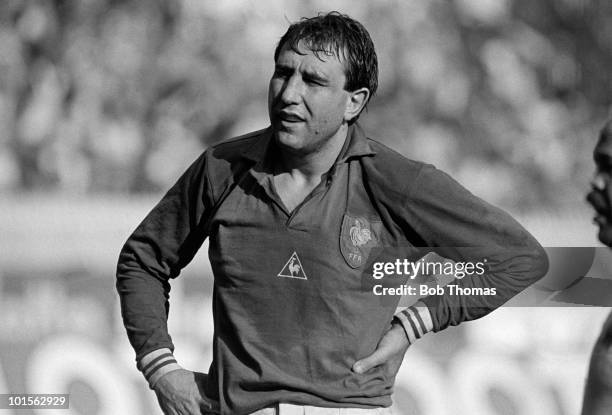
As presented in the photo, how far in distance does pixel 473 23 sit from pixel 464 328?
0.79m

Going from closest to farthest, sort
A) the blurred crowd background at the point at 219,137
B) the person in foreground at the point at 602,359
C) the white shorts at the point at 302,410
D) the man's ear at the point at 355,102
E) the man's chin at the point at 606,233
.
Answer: the person in foreground at the point at 602,359 → the man's chin at the point at 606,233 → the white shorts at the point at 302,410 → the man's ear at the point at 355,102 → the blurred crowd background at the point at 219,137

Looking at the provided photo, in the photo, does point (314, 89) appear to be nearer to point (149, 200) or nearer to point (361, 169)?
point (361, 169)

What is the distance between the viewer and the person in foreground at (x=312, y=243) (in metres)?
1.51

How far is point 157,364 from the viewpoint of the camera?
1654mm

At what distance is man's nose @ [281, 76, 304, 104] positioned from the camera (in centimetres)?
153

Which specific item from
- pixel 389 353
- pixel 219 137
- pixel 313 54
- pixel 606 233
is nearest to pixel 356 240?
pixel 389 353

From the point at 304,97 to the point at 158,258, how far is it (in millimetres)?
383

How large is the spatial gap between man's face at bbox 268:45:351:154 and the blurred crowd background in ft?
3.28

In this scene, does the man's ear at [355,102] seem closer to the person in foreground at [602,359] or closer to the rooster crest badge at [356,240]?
the rooster crest badge at [356,240]

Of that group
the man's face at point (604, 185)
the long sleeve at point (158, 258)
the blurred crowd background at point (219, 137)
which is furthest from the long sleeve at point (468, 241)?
the blurred crowd background at point (219, 137)

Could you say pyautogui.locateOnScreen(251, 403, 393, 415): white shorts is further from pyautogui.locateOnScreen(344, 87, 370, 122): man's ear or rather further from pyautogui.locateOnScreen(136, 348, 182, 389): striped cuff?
pyautogui.locateOnScreen(344, 87, 370, 122): man's ear

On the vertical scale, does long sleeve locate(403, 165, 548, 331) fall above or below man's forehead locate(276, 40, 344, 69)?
below

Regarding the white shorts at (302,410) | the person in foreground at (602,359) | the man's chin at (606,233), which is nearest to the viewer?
the person in foreground at (602,359)

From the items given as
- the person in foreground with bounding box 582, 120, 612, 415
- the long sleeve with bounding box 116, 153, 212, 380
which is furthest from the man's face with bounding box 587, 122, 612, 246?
the long sleeve with bounding box 116, 153, 212, 380
